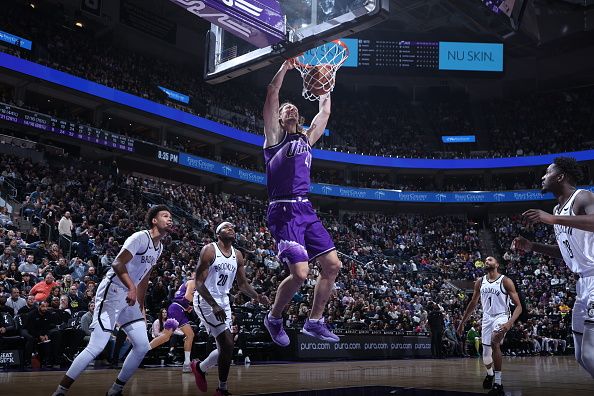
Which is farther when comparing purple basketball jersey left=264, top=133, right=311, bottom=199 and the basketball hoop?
the basketball hoop

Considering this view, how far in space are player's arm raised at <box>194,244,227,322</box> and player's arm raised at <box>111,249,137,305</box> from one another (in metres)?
0.92

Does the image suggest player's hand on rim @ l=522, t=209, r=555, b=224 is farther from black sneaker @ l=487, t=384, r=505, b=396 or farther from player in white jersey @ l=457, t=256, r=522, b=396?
player in white jersey @ l=457, t=256, r=522, b=396

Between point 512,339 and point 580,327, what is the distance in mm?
19690

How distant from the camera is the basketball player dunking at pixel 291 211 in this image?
216 inches

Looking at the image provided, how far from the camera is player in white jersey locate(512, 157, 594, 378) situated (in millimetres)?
4383

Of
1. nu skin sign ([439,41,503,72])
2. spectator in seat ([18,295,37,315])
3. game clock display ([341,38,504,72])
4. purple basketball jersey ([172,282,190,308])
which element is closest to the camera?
purple basketball jersey ([172,282,190,308])

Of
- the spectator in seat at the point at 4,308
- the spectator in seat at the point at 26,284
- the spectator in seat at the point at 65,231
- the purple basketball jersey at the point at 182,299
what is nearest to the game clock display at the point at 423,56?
the spectator in seat at the point at 65,231

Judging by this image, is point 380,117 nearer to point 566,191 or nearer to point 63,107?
point 63,107

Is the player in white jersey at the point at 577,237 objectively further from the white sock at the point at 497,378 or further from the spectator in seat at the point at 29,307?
the spectator in seat at the point at 29,307

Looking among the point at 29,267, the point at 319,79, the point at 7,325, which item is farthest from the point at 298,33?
the point at 29,267

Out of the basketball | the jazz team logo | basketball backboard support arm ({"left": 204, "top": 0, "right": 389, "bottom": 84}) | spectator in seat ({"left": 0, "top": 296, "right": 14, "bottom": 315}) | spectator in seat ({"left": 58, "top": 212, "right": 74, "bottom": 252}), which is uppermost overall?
the jazz team logo

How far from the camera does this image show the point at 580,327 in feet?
15.9

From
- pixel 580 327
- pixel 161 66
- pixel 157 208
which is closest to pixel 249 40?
pixel 157 208

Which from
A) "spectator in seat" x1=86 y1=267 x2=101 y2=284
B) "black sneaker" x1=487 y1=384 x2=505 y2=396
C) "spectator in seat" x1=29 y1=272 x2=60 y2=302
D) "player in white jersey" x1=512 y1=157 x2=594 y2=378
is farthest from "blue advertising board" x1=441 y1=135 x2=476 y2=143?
"player in white jersey" x1=512 y1=157 x2=594 y2=378
